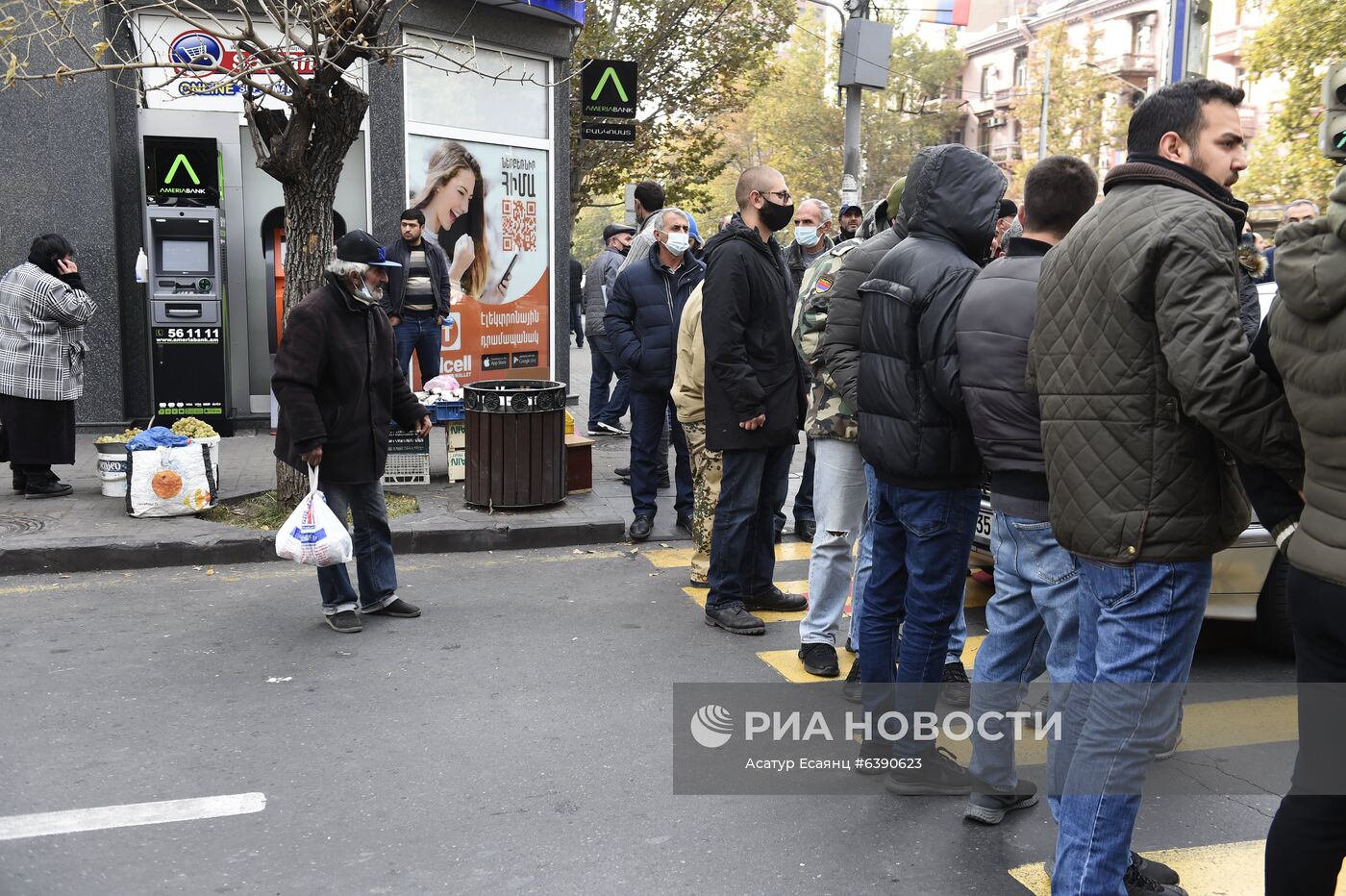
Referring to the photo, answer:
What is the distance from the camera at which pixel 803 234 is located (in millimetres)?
8297

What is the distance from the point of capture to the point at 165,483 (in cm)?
762

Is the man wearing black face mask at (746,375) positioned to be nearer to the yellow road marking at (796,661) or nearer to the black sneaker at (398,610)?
the yellow road marking at (796,661)

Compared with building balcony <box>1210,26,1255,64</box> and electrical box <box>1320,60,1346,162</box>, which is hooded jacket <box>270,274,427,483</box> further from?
building balcony <box>1210,26,1255,64</box>

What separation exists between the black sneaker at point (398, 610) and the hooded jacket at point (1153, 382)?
12.3 feet

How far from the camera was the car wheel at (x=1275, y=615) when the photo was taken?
202 inches

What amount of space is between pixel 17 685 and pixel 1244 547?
503 cm

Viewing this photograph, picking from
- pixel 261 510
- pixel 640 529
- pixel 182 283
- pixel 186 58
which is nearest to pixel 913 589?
pixel 640 529

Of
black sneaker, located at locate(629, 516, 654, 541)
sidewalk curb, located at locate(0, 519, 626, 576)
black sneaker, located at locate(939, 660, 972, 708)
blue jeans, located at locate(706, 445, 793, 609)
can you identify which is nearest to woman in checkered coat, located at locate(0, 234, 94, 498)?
sidewalk curb, located at locate(0, 519, 626, 576)

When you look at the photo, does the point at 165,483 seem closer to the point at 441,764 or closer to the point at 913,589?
the point at 441,764

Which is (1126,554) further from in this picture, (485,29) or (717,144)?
(717,144)

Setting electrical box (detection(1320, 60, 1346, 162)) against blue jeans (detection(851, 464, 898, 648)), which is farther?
blue jeans (detection(851, 464, 898, 648))

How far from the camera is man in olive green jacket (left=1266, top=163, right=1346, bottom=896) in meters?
2.41

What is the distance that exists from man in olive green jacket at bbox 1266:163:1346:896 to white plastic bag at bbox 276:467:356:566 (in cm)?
403

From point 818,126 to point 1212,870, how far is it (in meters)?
48.0
